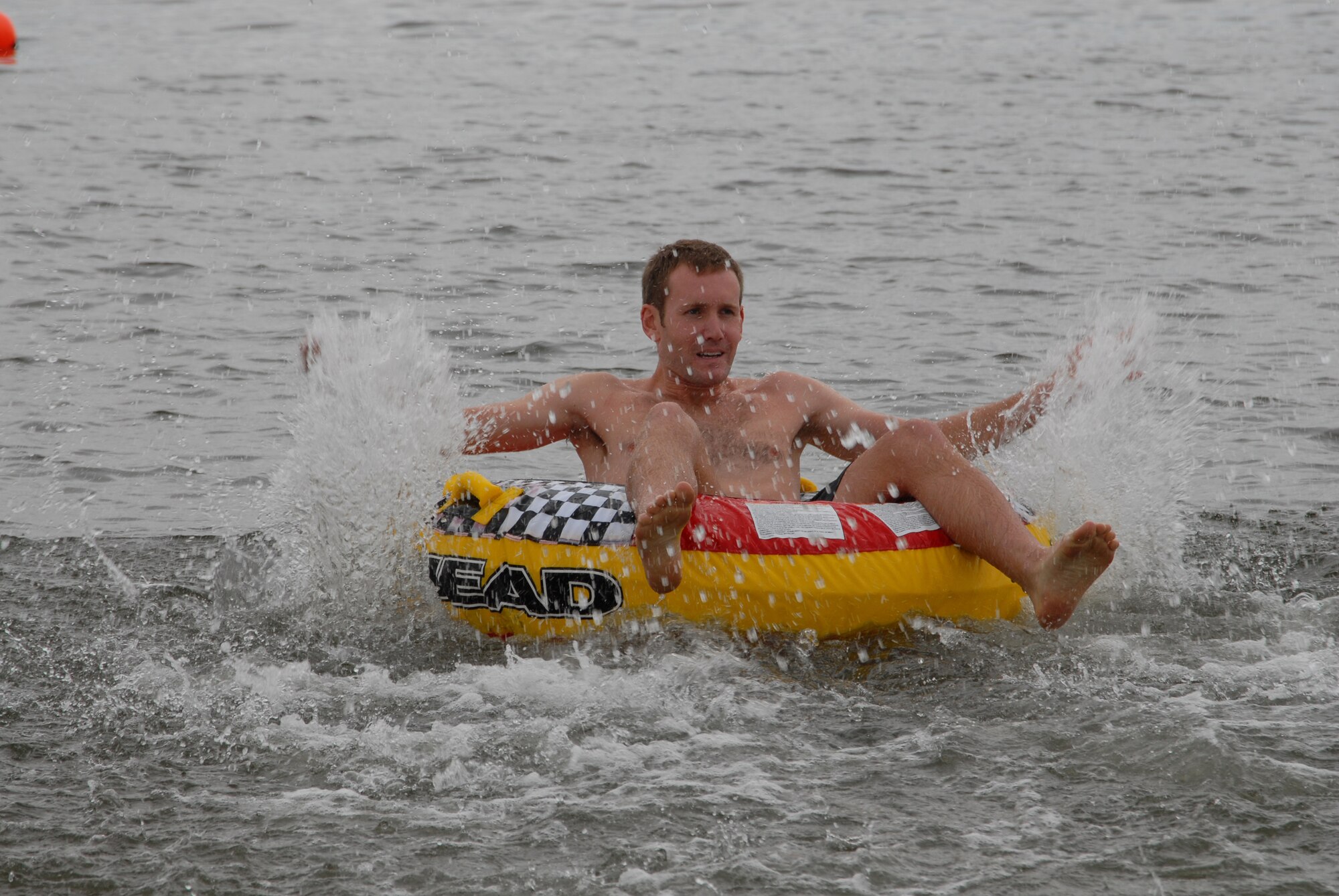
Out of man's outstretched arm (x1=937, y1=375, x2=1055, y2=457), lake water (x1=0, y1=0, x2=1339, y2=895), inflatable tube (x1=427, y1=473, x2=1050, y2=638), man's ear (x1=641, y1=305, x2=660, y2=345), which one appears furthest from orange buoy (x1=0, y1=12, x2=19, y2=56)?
man's outstretched arm (x1=937, y1=375, x2=1055, y2=457)

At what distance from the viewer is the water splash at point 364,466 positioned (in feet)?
17.6

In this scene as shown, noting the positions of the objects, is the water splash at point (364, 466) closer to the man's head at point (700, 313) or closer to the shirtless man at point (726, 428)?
the shirtless man at point (726, 428)

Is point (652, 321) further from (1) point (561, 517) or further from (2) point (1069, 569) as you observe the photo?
(2) point (1069, 569)

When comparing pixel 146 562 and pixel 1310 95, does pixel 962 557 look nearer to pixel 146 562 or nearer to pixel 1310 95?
pixel 146 562

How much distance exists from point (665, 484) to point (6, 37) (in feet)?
63.2

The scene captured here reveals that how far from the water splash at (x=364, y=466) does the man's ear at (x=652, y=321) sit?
2.54ft

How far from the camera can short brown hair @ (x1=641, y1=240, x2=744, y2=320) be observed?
5.54 metres

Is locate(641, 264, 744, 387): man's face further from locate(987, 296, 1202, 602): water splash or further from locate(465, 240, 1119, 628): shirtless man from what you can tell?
locate(987, 296, 1202, 602): water splash

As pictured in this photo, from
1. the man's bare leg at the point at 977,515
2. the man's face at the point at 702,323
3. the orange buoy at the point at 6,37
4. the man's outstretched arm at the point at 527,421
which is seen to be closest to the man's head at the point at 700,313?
the man's face at the point at 702,323

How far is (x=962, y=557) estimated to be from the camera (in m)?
4.95

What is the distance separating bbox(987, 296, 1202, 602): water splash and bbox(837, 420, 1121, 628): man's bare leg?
2.28ft

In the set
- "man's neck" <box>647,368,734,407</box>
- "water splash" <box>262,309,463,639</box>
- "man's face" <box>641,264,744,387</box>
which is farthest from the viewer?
"man's neck" <box>647,368,734,407</box>

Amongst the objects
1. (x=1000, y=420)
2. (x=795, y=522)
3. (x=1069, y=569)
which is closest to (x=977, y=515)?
(x=1069, y=569)

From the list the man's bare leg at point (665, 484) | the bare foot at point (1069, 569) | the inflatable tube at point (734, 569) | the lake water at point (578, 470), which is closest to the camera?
the lake water at point (578, 470)
